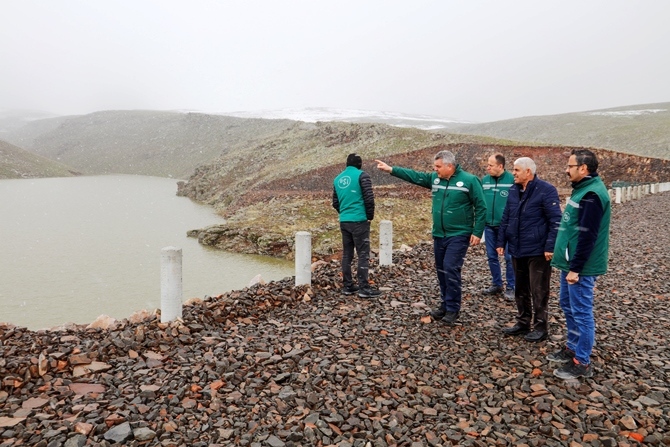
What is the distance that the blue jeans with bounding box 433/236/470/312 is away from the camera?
6.17 metres

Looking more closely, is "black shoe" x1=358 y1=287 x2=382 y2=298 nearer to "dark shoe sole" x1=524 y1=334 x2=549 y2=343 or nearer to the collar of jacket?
"dark shoe sole" x1=524 y1=334 x2=549 y2=343

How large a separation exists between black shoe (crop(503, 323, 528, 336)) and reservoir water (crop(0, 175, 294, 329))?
306 inches

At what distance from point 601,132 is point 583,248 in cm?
9028

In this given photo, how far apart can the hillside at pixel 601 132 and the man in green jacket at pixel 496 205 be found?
55327 mm

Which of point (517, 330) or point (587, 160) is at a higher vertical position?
point (587, 160)

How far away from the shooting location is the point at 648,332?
5965mm

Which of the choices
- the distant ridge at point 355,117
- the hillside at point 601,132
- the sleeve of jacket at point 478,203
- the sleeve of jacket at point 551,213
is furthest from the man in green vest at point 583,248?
the distant ridge at point 355,117

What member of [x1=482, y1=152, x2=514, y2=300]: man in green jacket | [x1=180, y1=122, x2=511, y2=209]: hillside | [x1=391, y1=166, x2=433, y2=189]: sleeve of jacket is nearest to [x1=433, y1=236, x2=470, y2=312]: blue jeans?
[x1=391, y1=166, x2=433, y2=189]: sleeve of jacket

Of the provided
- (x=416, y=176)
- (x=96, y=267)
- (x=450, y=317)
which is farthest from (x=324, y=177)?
(x=450, y=317)

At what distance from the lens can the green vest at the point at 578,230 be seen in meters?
4.49

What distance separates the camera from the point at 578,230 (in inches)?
180

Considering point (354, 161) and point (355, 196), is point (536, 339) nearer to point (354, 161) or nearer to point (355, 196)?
point (355, 196)

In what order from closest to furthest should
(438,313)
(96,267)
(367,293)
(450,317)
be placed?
(450,317)
(438,313)
(367,293)
(96,267)

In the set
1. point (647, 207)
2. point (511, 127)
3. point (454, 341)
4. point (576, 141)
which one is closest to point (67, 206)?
point (454, 341)
